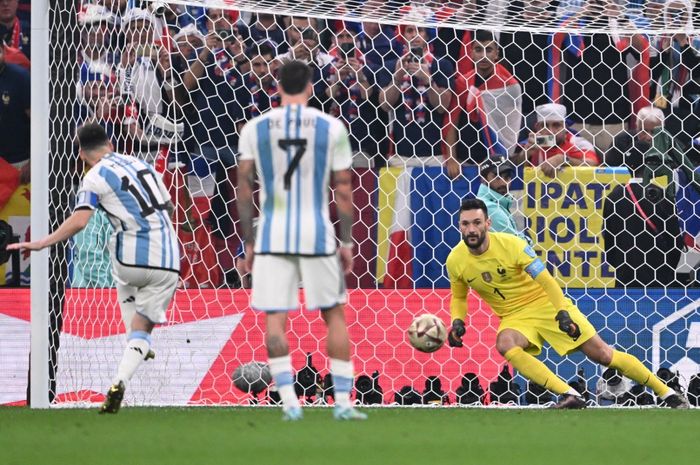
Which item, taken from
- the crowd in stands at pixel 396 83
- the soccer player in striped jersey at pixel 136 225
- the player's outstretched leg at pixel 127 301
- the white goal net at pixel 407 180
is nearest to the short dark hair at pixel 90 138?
the soccer player in striped jersey at pixel 136 225

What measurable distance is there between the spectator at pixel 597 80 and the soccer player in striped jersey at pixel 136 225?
401 centimetres

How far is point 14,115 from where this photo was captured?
34.7 ft

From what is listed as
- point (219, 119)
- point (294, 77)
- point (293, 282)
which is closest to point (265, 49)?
point (219, 119)

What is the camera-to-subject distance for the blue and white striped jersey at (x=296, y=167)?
6273 mm

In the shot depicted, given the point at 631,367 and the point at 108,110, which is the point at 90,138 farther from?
the point at 631,367

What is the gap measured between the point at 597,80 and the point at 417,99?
1.45 meters

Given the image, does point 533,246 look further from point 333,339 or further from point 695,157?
point 333,339

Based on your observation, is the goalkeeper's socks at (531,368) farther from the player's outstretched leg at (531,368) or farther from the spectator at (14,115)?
the spectator at (14,115)

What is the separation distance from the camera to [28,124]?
10.7m

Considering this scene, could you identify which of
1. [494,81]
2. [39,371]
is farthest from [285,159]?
[494,81]

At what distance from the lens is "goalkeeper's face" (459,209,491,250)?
8.87m

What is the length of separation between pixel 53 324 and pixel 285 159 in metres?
3.90

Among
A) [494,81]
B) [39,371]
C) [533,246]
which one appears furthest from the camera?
[494,81]

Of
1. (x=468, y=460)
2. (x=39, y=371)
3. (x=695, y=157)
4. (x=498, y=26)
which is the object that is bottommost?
(x=39, y=371)
